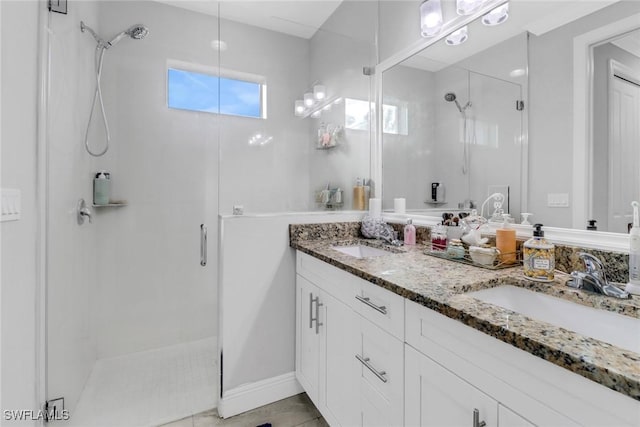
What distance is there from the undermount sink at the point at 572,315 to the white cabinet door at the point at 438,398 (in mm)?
287

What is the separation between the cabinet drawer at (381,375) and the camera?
0.97m

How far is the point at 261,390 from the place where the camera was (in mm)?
1768

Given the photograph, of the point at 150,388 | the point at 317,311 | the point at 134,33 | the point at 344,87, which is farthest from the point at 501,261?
the point at 134,33

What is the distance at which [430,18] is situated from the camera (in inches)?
67.9

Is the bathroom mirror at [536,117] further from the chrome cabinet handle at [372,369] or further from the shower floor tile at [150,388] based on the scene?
the shower floor tile at [150,388]

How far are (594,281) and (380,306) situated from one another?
62 centimetres

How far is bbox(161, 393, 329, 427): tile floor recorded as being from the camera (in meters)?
1.63

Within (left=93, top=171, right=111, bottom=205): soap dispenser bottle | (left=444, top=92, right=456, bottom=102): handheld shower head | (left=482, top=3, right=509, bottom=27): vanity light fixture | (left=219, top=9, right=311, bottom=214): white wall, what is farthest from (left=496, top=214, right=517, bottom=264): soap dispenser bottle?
(left=93, top=171, right=111, bottom=205): soap dispenser bottle

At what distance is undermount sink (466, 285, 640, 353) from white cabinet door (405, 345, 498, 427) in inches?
11.3

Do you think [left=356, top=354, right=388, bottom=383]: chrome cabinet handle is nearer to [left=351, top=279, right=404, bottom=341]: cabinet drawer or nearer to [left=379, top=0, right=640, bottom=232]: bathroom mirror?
[left=351, top=279, right=404, bottom=341]: cabinet drawer

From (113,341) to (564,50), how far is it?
3.05m

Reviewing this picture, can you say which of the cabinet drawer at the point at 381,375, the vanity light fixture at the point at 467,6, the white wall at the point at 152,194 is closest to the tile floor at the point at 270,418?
the cabinet drawer at the point at 381,375

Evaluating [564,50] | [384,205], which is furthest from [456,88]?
[384,205]

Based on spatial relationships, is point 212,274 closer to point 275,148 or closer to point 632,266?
point 275,148
